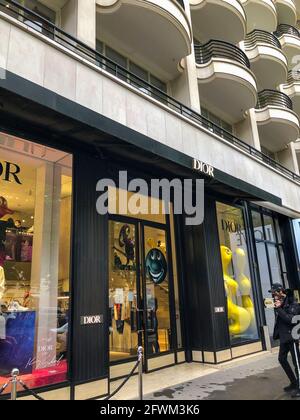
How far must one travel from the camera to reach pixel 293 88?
57.9ft

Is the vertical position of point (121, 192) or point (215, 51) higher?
point (215, 51)

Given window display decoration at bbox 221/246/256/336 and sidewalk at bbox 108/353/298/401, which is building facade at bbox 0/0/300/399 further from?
sidewalk at bbox 108/353/298/401

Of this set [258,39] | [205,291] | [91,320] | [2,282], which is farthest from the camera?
[258,39]

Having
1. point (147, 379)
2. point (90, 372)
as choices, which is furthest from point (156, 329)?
point (90, 372)

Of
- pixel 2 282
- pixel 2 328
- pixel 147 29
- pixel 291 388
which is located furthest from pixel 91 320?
pixel 147 29

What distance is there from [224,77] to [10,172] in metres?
8.09

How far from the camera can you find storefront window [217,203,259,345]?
9703mm

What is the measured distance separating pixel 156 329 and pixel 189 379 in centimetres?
145

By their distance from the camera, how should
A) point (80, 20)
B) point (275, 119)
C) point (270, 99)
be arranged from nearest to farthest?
1. point (80, 20)
2. point (275, 119)
3. point (270, 99)

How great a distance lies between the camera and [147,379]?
7160 mm

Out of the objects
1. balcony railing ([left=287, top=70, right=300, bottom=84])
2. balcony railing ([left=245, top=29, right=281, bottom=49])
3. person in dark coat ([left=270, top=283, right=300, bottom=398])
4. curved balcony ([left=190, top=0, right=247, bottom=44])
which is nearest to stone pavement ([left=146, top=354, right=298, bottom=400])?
person in dark coat ([left=270, top=283, right=300, bottom=398])

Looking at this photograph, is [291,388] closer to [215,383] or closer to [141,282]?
[215,383]

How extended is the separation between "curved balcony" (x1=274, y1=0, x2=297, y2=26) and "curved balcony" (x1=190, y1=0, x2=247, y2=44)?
7.32 m

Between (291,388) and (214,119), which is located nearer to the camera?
(291,388)
